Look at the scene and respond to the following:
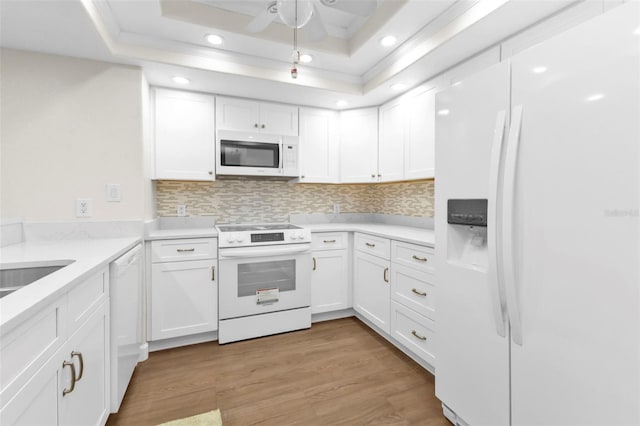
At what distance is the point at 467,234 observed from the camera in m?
1.49

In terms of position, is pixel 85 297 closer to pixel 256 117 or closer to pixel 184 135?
pixel 184 135

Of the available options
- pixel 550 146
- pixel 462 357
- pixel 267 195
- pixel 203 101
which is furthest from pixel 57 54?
pixel 462 357

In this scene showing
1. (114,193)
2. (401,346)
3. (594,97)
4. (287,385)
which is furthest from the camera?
(401,346)

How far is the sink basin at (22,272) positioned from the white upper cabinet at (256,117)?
5.74 ft

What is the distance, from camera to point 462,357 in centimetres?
141

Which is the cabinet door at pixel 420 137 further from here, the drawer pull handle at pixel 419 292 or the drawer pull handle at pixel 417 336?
the drawer pull handle at pixel 417 336

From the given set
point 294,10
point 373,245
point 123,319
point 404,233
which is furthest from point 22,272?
point 404,233

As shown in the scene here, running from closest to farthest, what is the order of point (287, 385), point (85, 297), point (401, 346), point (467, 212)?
point (85, 297) → point (467, 212) → point (287, 385) → point (401, 346)

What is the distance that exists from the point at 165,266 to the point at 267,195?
127cm

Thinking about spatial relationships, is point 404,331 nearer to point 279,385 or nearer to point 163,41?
point 279,385

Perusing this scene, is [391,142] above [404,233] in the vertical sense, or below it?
above

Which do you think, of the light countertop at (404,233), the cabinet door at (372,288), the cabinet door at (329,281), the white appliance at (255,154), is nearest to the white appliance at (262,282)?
the cabinet door at (329,281)

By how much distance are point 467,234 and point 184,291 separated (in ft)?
6.88

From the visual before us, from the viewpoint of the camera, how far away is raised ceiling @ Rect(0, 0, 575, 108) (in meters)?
1.58
